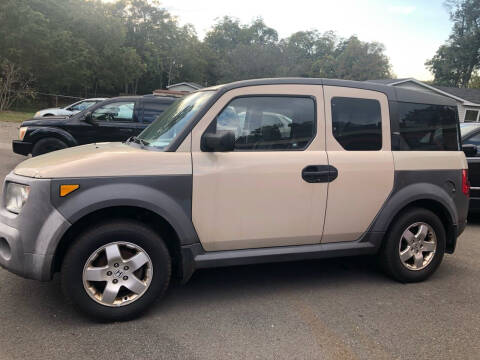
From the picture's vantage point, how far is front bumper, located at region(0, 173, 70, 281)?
118 inches

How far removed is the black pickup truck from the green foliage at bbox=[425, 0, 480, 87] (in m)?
60.1

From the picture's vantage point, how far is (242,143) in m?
3.58

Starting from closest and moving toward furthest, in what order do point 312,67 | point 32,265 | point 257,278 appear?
point 32,265 → point 257,278 → point 312,67

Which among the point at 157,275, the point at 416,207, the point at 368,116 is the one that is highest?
the point at 368,116

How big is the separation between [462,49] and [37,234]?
215ft

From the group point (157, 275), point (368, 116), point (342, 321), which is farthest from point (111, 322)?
point (368, 116)

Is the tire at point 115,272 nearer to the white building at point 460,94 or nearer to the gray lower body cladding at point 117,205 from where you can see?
the gray lower body cladding at point 117,205

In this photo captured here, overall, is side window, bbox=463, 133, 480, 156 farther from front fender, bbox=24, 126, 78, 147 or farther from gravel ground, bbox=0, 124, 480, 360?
front fender, bbox=24, 126, 78, 147

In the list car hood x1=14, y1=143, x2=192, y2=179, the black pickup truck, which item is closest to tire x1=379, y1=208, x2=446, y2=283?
car hood x1=14, y1=143, x2=192, y2=179

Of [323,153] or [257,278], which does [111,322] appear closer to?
[257,278]

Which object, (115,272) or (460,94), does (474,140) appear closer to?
(115,272)

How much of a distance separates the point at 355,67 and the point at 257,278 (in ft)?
236

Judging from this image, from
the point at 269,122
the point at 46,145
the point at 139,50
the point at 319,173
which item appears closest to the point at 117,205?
the point at 269,122

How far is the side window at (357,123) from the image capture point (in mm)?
3857
